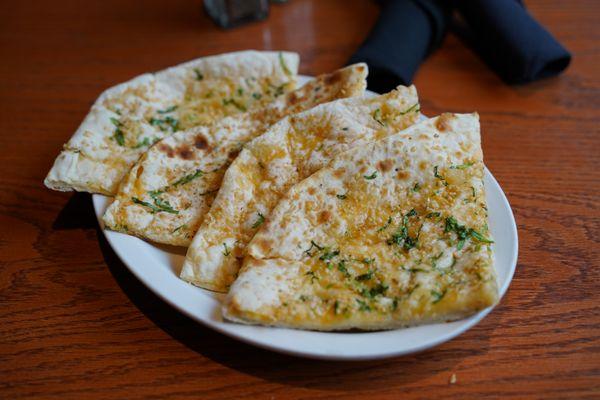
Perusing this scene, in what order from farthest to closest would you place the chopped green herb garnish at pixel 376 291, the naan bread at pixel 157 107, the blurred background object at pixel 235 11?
the blurred background object at pixel 235 11
the naan bread at pixel 157 107
the chopped green herb garnish at pixel 376 291

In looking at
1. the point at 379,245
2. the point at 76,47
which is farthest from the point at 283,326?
the point at 76,47

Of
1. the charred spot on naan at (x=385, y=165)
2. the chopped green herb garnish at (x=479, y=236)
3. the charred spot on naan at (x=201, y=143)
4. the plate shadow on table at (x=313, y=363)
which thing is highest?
the charred spot on naan at (x=201, y=143)

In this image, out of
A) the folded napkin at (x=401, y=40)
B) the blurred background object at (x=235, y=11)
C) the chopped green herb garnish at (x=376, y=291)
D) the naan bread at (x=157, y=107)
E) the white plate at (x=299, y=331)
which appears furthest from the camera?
the blurred background object at (x=235, y=11)

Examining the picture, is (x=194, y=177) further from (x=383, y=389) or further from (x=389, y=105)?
(x=383, y=389)

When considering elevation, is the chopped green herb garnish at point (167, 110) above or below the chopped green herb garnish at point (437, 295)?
above

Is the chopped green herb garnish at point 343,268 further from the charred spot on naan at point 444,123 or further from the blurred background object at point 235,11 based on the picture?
the blurred background object at point 235,11

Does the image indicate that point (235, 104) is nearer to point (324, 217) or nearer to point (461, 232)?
point (324, 217)

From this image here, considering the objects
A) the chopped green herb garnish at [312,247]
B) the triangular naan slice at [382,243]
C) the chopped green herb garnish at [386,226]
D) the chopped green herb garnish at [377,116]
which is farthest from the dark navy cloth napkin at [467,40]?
the chopped green herb garnish at [312,247]
